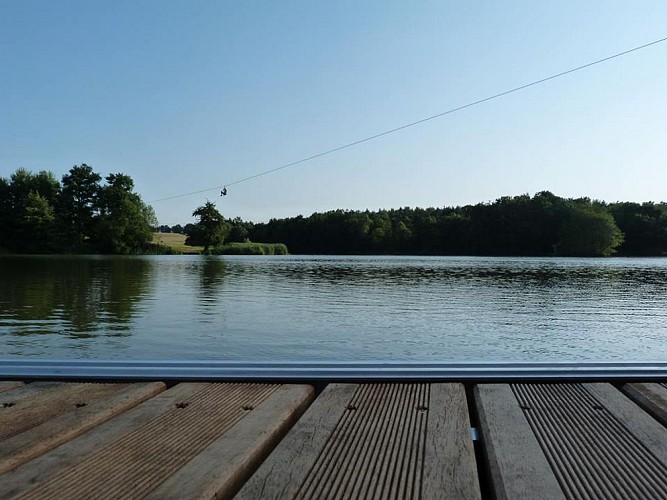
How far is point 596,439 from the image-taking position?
173 centimetres

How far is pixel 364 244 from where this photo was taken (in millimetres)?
113625

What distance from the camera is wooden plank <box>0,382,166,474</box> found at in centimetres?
158

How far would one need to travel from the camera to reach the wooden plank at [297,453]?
134 cm

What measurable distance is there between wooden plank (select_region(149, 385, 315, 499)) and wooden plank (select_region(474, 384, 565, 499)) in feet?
2.11

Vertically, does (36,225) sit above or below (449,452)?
above

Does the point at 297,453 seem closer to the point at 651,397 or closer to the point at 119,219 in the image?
the point at 651,397

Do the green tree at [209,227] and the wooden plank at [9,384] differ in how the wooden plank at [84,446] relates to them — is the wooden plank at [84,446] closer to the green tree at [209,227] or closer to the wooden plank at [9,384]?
the wooden plank at [9,384]

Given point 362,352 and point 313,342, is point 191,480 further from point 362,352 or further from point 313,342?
point 313,342

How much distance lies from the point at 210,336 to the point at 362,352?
115 inches

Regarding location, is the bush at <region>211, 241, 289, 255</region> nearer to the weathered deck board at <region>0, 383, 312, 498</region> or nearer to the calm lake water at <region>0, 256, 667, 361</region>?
the calm lake water at <region>0, 256, 667, 361</region>

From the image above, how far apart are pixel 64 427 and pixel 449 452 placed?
123cm

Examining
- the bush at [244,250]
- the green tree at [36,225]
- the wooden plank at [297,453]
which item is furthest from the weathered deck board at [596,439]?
the bush at [244,250]

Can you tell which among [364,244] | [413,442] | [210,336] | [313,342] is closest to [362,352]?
[313,342]

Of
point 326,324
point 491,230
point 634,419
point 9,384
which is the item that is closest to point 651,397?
point 634,419
